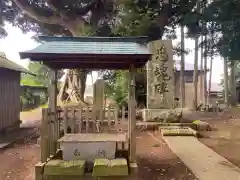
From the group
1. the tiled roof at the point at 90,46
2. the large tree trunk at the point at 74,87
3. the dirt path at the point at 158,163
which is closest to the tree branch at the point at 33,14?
the large tree trunk at the point at 74,87


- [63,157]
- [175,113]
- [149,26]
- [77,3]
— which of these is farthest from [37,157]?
[77,3]

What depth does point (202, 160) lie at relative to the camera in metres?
8.09

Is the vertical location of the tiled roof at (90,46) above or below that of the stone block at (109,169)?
above

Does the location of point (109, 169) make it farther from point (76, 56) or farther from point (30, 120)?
point (30, 120)

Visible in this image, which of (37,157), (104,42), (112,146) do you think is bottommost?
(37,157)

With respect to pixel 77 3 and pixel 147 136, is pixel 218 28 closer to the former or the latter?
pixel 147 136

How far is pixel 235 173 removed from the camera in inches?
268

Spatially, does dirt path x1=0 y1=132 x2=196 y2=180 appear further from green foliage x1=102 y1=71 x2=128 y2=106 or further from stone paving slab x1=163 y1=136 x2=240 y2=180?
green foliage x1=102 y1=71 x2=128 y2=106

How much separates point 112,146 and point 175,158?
2.73 meters

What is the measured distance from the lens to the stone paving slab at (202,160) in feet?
21.9

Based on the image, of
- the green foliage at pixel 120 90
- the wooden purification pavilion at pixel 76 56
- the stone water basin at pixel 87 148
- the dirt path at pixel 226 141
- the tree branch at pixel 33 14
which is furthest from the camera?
the tree branch at pixel 33 14

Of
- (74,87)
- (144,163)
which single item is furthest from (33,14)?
(144,163)

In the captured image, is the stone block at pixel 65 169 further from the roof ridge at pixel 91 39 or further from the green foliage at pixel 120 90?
the green foliage at pixel 120 90

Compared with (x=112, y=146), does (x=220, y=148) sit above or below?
below
